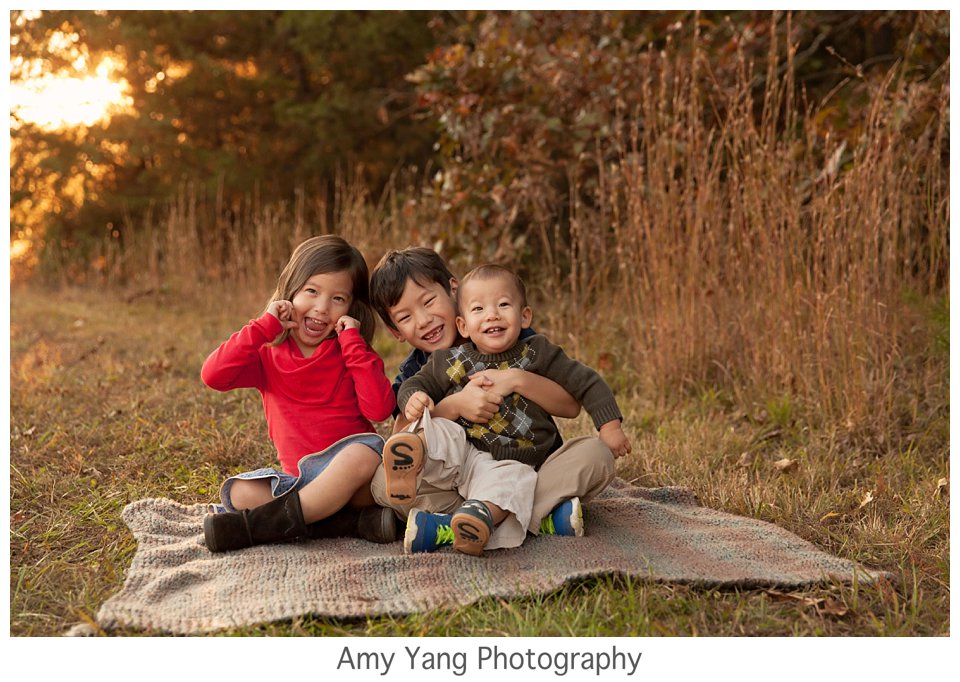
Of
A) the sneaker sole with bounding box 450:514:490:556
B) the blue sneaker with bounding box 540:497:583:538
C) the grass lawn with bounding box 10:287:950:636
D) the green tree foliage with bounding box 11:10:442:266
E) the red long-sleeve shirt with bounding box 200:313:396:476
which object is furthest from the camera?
the green tree foliage with bounding box 11:10:442:266

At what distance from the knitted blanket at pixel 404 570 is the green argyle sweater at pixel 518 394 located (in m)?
0.28

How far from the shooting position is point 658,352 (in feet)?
13.4

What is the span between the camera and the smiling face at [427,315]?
2615 mm

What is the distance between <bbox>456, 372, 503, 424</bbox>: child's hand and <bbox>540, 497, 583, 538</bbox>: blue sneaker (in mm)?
317

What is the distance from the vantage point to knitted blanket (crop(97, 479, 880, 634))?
78.6 inches

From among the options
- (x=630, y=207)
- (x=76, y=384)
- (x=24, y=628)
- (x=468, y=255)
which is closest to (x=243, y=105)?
(x=468, y=255)

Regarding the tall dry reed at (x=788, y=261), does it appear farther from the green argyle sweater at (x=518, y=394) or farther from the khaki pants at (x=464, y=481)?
the khaki pants at (x=464, y=481)

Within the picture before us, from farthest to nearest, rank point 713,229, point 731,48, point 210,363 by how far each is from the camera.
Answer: point 731,48
point 713,229
point 210,363

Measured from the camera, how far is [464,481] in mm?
2447

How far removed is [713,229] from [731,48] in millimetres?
1814

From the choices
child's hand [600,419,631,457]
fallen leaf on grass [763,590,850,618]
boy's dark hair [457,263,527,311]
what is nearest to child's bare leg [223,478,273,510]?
boy's dark hair [457,263,527,311]

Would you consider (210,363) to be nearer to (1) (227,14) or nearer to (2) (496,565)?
(2) (496,565)

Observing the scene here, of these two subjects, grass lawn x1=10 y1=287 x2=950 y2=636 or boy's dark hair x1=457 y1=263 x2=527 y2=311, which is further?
boy's dark hair x1=457 y1=263 x2=527 y2=311

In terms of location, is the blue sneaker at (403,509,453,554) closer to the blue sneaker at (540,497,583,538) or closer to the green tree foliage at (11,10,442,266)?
the blue sneaker at (540,497,583,538)
